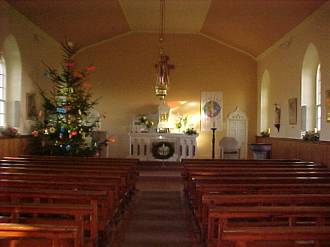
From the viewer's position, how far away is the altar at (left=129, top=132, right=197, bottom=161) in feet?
44.3

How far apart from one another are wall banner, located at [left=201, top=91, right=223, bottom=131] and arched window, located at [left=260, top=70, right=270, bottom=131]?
1.43 metres

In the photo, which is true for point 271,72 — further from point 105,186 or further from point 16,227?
point 16,227

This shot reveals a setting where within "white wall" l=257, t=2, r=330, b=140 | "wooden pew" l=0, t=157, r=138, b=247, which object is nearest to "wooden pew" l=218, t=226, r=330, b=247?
"wooden pew" l=0, t=157, r=138, b=247

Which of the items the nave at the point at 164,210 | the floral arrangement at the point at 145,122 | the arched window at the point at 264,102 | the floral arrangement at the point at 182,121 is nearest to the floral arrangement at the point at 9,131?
the nave at the point at 164,210

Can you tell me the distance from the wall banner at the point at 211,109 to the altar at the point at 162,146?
148 centimetres

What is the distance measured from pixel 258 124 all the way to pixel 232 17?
4.59m

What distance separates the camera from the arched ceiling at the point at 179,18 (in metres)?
9.88

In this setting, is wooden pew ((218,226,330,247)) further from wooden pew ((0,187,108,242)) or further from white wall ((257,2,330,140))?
white wall ((257,2,330,140))

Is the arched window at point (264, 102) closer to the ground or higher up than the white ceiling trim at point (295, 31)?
closer to the ground

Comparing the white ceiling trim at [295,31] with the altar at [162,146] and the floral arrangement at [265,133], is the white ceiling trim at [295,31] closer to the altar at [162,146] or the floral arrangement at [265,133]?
the floral arrangement at [265,133]

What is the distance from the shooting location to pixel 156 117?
48.1 feet

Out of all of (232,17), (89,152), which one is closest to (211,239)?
(89,152)

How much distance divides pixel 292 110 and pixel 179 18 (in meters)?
4.39

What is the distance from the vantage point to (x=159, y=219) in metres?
6.07
